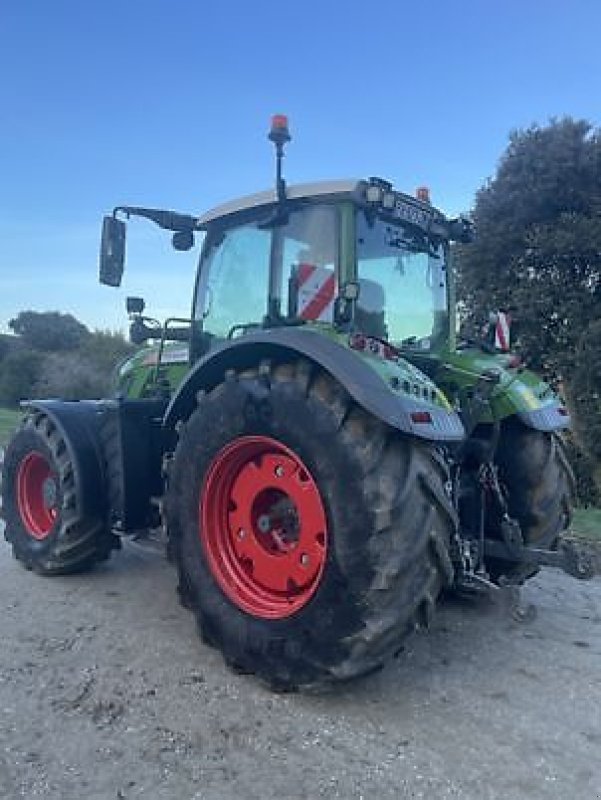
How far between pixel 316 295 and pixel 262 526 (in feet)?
3.89

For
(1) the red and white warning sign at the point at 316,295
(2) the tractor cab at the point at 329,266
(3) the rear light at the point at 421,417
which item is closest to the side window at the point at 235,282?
(2) the tractor cab at the point at 329,266

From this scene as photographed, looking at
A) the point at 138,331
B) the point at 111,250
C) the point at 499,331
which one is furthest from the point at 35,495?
the point at 499,331

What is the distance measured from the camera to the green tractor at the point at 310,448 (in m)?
3.19

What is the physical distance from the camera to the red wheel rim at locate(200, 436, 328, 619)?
3482mm

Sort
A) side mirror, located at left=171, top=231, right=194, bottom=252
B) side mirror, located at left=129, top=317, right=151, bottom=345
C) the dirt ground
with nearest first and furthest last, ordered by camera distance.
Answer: the dirt ground
side mirror, located at left=171, top=231, right=194, bottom=252
side mirror, located at left=129, top=317, right=151, bottom=345

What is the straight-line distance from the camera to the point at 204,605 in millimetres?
3725

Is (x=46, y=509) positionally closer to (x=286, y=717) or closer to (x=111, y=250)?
(x=111, y=250)

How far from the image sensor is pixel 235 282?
4652mm

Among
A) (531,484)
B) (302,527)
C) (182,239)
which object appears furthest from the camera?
(182,239)

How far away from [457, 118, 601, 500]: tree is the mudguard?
28.5 feet

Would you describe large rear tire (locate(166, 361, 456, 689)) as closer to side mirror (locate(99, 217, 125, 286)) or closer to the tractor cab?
the tractor cab

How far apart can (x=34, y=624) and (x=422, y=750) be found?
91.2 inches

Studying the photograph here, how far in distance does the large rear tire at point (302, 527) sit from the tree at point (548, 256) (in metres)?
8.71

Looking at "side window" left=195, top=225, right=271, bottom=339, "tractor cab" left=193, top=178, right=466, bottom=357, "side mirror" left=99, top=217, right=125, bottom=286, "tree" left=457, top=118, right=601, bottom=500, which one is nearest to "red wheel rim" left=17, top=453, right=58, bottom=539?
"side mirror" left=99, top=217, right=125, bottom=286
